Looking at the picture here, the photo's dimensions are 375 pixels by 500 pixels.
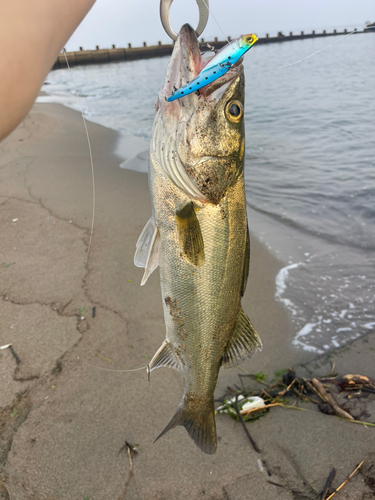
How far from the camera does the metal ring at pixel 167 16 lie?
148cm

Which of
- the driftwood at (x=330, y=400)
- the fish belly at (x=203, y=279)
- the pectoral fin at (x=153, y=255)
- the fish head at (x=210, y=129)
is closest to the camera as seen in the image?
the fish head at (x=210, y=129)

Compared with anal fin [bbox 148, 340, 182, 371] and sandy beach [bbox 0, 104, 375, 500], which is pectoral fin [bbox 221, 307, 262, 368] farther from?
sandy beach [bbox 0, 104, 375, 500]

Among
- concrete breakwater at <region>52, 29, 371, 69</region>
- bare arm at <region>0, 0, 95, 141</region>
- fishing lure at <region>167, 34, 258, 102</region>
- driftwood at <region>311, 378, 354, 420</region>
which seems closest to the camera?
bare arm at <region>0, 0, 95, 141</region>

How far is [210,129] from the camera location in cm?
171

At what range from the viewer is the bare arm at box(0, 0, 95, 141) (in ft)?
2.45

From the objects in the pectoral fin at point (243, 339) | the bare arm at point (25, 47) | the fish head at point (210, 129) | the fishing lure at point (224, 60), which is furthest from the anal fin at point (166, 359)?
the bare arm at point (25, 47)

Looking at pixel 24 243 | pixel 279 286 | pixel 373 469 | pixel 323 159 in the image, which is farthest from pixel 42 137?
pixel 373 469

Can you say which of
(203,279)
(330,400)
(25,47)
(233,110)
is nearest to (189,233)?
(203,279)

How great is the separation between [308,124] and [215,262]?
13.4 meters

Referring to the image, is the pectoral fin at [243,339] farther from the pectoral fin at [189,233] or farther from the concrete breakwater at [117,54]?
the concrete breakwater at [117,54]

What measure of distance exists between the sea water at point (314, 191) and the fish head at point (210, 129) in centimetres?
193

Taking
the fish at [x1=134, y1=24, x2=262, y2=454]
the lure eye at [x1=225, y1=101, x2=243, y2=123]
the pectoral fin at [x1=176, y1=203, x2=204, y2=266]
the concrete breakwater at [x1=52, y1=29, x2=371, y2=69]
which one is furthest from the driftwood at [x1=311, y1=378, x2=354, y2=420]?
the concrete breakwater at [x1=52, y1=29, x2=371, y2=69]

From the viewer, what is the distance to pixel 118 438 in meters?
2.92

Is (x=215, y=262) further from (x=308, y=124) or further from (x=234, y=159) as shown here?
(x=308, y=124)
